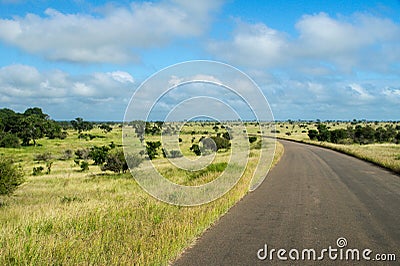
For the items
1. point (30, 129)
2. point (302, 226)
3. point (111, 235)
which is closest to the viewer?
point (111, 235)

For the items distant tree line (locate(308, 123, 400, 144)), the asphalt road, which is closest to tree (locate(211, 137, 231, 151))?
the asphalt road

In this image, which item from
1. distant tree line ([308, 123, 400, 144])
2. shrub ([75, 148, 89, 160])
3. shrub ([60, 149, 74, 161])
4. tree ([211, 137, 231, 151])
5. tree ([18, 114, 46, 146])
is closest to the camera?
tree ([211, 137, 231, 151])

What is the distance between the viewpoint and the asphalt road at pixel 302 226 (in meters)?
6.06

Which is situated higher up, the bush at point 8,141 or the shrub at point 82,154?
the bush at point 8,141

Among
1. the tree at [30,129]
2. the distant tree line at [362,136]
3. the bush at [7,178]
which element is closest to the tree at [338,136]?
the distant tree line at [362,136]

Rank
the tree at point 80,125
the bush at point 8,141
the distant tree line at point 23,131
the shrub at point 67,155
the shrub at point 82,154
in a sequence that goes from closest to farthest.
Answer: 1. the shrub at point 67,155
2. the shrub at point 82,154
3. the bush at point 8,141
4. the distant tree line at point 23,131
5. the tree at point 80,125

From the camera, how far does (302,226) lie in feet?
26.1

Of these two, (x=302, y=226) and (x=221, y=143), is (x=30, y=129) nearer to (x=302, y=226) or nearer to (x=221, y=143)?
(x=221, y=143)

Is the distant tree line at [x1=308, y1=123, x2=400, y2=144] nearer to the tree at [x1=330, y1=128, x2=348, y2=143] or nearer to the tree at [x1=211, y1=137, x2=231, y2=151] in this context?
the tree at [x1=330, y1=128, x2=348, y2=143]

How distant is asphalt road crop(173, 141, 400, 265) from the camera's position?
6062mm

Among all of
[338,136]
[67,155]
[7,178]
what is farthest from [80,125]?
[7,178]

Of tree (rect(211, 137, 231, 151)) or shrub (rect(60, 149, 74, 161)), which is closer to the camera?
tree (rect(211, 137, 231, 151))

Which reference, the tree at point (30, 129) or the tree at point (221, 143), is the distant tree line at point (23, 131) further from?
the tree at point (221, 143)

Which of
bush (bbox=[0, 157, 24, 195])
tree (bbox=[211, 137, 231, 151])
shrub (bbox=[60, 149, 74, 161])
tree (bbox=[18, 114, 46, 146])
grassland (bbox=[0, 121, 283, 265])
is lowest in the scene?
shrub (bbox=[60, 149, 74, 161])
